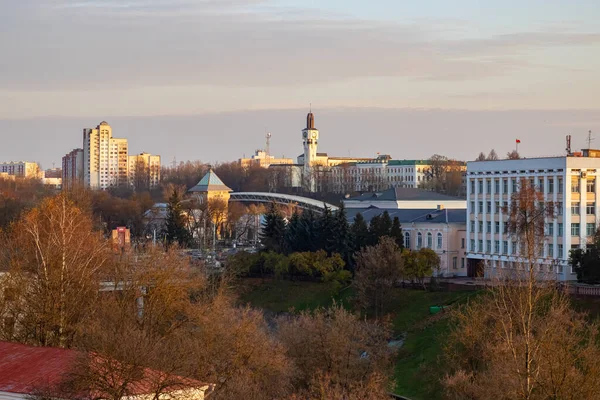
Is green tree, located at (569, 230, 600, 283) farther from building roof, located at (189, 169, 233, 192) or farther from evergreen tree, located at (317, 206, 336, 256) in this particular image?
building roof, located at (189, 169, 233, 192)

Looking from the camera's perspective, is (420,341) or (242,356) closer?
(242,356)

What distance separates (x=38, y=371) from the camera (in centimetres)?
2412

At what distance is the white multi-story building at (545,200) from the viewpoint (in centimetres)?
A: 5462

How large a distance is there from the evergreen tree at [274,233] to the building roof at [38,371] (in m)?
42.4

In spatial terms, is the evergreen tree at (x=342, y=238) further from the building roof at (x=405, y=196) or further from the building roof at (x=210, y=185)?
the building roof at (x=210, y=185)

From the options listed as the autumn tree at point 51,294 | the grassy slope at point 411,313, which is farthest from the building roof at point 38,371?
the grassy slope at point 411,313

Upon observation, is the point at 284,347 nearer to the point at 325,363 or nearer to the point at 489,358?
the point at 325,363

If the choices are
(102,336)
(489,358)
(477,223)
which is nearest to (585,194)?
(477,223)

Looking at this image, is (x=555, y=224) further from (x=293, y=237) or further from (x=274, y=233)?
(x=274, y=233)

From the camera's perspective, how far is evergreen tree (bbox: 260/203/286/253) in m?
69.2

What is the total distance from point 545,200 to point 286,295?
15926 mm

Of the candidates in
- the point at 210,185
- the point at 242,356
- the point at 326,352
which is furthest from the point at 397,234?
the point at 210,185

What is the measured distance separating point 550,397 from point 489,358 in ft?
24.4

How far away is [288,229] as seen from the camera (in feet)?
228
